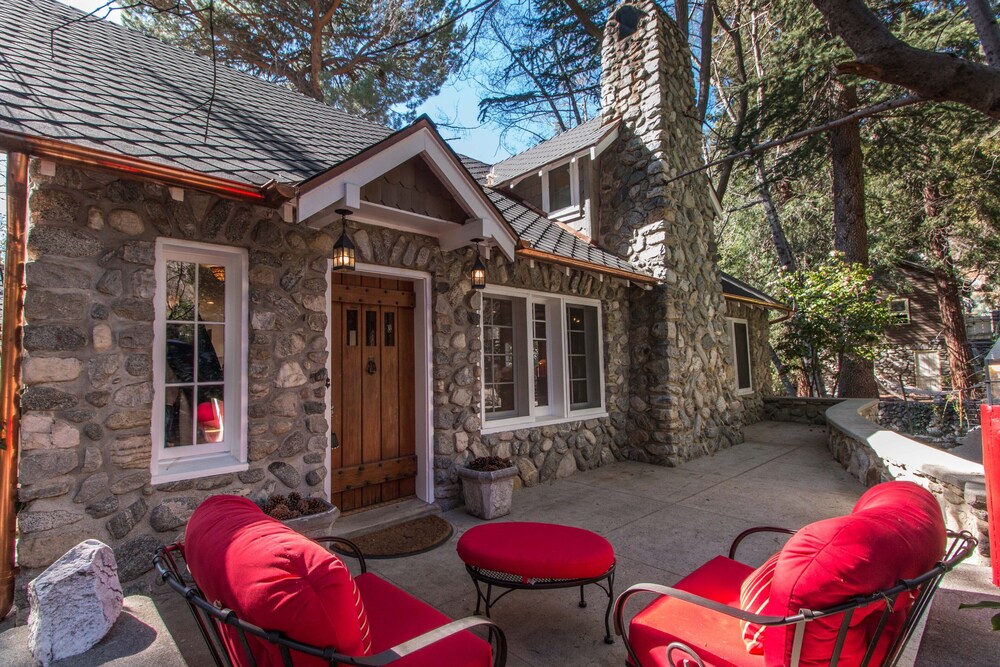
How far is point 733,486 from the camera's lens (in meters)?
6.10

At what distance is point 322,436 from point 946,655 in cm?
402

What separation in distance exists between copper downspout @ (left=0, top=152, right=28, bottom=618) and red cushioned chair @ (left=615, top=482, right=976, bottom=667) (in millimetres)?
3396

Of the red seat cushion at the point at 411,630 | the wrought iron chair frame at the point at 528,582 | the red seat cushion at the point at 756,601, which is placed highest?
the red seat cushion at the point at 756,601

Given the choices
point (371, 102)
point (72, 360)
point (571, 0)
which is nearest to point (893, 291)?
point (571, 0)

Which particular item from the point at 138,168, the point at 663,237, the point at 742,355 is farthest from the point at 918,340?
the point at 138,168

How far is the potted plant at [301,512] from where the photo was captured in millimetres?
3608

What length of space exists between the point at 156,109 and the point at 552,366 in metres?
4.83

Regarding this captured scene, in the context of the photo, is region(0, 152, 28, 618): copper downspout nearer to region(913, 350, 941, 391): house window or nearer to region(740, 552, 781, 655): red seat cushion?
region(740, 552, 781, 655): red seat cushion

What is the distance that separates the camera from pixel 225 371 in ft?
12.8

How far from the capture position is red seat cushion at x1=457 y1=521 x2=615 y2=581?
274 centimetres

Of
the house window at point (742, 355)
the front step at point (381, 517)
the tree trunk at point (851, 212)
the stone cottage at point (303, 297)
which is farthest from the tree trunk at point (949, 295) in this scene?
the front step at point (381, 517)

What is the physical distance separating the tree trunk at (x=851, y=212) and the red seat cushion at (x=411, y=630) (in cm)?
1121

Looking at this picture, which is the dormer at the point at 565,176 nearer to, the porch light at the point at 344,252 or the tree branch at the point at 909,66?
the porch light at the point at 344,252

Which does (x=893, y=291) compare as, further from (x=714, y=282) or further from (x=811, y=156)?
(x=714, y=282)
